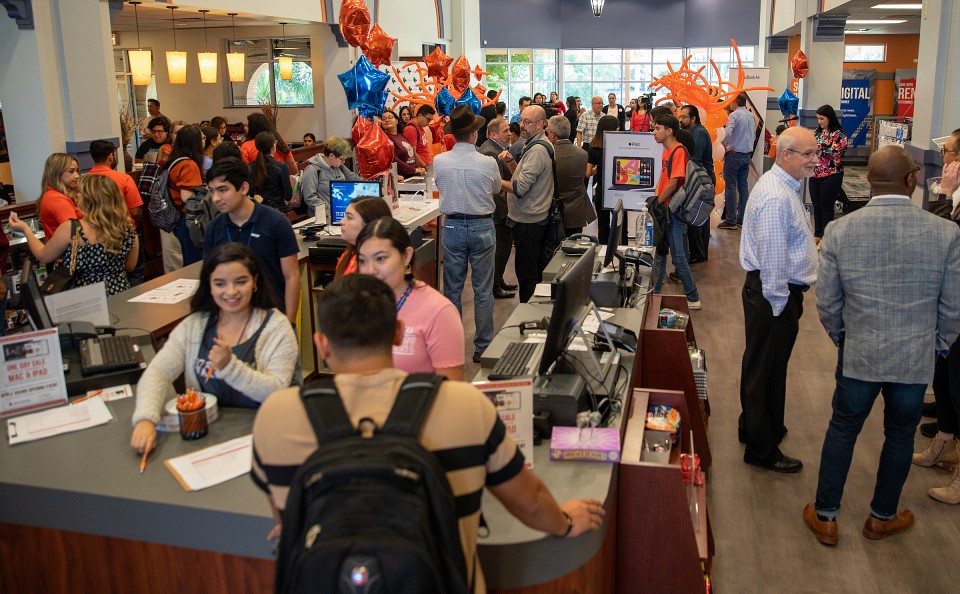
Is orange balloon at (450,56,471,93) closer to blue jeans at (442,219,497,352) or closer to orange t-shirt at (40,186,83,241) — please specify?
blue jeans at (442,219,497,352)

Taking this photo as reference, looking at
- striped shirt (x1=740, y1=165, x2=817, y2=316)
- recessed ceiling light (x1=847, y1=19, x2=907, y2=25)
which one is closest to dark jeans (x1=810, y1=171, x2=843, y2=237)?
striped shirt (x1=740, y1=165, x2=817, y2=316)

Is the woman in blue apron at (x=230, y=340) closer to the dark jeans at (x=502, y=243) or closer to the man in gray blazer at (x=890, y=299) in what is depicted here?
the man in gray blazer at (x=890, y=299)

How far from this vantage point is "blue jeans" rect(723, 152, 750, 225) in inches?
409

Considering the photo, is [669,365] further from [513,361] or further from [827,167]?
[827,167]

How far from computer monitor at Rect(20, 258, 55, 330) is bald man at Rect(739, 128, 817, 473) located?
9.80 ft

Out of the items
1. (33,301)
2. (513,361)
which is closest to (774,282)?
(513,361)

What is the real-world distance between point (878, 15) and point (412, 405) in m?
15.2

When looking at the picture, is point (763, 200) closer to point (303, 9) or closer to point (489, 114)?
point (489, 114)

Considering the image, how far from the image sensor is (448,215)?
5.63 metres

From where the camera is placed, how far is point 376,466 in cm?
150

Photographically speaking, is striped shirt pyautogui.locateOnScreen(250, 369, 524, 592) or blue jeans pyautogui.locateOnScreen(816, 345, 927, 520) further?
blue jeans pyautogui.locateOnScreen(816, 345, 927, 520)

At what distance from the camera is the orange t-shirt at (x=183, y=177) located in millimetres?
6348

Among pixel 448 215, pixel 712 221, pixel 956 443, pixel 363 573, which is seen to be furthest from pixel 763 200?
pixel 712 221

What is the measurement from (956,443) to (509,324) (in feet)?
7.59
